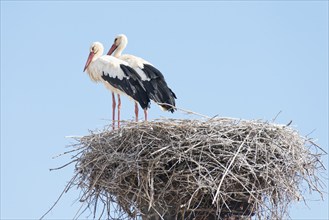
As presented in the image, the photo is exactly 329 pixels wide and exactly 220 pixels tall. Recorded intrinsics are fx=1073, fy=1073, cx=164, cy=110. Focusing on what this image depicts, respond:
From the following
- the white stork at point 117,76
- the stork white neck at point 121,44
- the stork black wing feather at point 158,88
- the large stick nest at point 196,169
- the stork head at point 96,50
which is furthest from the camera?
the stork white neck at point 121,44

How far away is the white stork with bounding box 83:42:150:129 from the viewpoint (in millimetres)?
12836

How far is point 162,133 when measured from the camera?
10.8 meters

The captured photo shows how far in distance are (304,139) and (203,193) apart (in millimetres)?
1296

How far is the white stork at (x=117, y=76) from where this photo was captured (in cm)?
1284

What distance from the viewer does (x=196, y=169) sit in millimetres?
10422

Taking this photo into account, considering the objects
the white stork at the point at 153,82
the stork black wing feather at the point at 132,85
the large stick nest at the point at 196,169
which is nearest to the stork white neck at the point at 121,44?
the white stork at the point at 153,82

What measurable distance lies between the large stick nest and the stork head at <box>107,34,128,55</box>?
3.28m

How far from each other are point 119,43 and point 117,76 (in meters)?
1.22

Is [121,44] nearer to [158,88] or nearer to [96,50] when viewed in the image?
[96,50]

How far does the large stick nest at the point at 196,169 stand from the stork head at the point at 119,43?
3.28 metres

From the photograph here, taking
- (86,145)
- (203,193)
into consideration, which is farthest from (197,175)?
(86,145)

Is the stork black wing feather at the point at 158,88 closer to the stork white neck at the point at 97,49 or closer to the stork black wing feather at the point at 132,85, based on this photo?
the stork black wing feather at the point at 132,85

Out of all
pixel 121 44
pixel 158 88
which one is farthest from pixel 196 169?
pixel 121 44

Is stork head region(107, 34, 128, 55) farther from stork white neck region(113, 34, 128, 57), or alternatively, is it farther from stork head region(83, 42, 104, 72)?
stork head region(83, 42, 104, 72)
